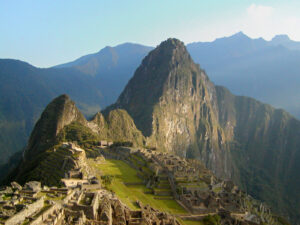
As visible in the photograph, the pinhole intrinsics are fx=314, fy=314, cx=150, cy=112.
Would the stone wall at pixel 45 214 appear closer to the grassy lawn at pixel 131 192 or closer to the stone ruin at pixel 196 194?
the grassy lawn at pixel 131 192

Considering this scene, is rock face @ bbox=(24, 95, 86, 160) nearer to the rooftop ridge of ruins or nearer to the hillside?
the hillside

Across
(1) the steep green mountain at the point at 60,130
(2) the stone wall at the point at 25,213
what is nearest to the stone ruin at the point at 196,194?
(1) the steep green mountain at the point at 60,130

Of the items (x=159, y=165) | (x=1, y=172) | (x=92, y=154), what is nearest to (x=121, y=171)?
(x=159, y=165)

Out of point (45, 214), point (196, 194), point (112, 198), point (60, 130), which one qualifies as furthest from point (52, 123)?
point (45, 214)

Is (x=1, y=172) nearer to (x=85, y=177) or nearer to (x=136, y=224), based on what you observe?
(x=85, y=177)

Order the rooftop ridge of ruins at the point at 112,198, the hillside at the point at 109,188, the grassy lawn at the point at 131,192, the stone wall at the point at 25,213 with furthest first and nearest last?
1. the grassy lawn at the point at 131,192
2. the hillside at the point at 109,188
3. the rooftop ridge of ruins at the point at 112,198
4. the stone wall at the point at 25,213

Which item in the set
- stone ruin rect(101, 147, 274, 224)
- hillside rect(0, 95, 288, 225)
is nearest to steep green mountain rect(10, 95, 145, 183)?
hillside rect(0, 95, 288, 225)
